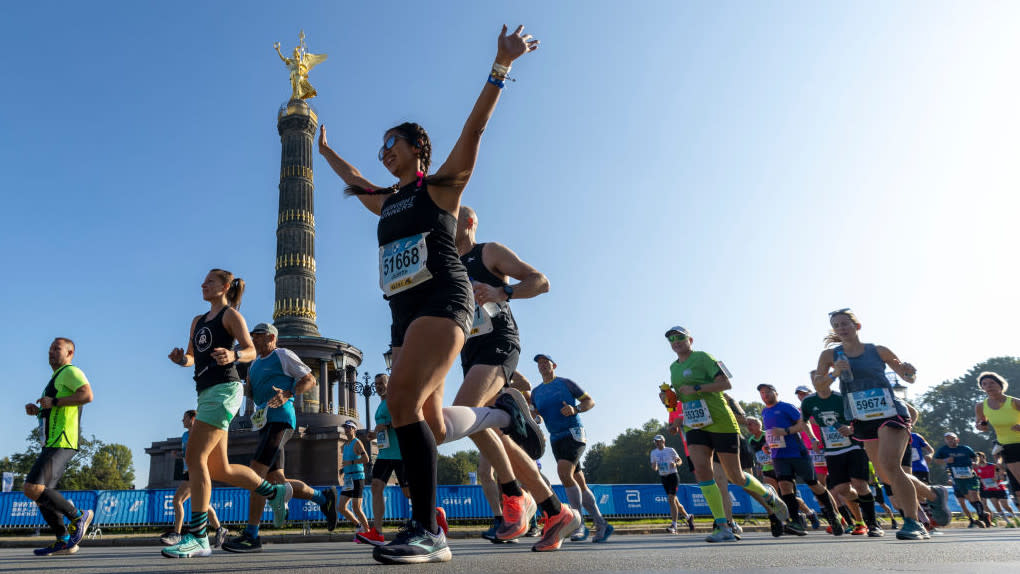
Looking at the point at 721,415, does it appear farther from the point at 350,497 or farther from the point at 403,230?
the point at 350,497

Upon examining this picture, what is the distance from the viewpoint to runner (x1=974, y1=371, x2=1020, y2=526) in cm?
796

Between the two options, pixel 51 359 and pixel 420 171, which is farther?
pixel 51 359

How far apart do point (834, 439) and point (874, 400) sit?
2016 mm

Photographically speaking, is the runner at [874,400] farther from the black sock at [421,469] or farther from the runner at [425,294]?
the black sock at [421,469]

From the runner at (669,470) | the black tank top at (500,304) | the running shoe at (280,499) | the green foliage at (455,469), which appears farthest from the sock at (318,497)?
the green foliage at (455,469)

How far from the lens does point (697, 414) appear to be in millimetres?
6480

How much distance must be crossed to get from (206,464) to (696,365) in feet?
14.8

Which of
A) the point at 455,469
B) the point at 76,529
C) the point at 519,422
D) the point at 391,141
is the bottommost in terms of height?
the point at 76,529

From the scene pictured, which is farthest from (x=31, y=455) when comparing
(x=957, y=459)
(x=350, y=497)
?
(x=957, y=459)

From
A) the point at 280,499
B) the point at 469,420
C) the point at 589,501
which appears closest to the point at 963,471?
the point at 589,501

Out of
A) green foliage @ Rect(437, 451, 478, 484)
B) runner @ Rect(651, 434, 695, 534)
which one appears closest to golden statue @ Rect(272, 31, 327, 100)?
runner @ Rect(651, 434, 695, 534)

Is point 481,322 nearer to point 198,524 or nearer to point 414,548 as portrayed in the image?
point 414,548

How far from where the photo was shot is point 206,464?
4523 millimetres

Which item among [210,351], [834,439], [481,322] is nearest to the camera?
[481,322]
